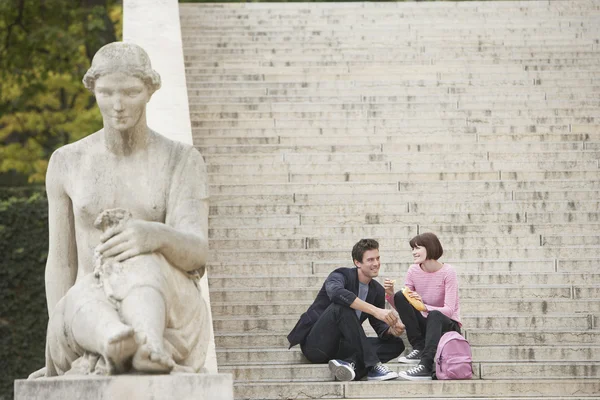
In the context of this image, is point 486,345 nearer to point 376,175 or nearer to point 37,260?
point 376,175

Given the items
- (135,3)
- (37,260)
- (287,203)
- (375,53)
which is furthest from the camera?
(375,53)

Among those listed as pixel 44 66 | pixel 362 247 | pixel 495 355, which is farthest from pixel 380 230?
pixel 44 66

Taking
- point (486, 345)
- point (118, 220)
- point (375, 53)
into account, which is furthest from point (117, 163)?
point (375, 53)

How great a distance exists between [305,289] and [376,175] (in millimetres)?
2440

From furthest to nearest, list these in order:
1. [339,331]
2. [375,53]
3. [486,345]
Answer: [375,53] → [486,345] → [339,331]

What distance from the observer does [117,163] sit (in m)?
6.59

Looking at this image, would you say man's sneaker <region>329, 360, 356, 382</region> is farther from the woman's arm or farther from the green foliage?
the green foliage

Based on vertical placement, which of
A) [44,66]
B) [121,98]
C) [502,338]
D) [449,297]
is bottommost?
[502,338]

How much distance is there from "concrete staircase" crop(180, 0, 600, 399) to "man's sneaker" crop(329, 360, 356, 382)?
9 cm

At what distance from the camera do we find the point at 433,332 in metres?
10.4

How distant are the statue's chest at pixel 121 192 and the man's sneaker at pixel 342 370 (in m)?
3.81

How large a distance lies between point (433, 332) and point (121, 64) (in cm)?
461

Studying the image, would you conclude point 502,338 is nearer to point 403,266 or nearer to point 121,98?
point 403,266

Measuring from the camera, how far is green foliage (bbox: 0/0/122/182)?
20.4 meters
